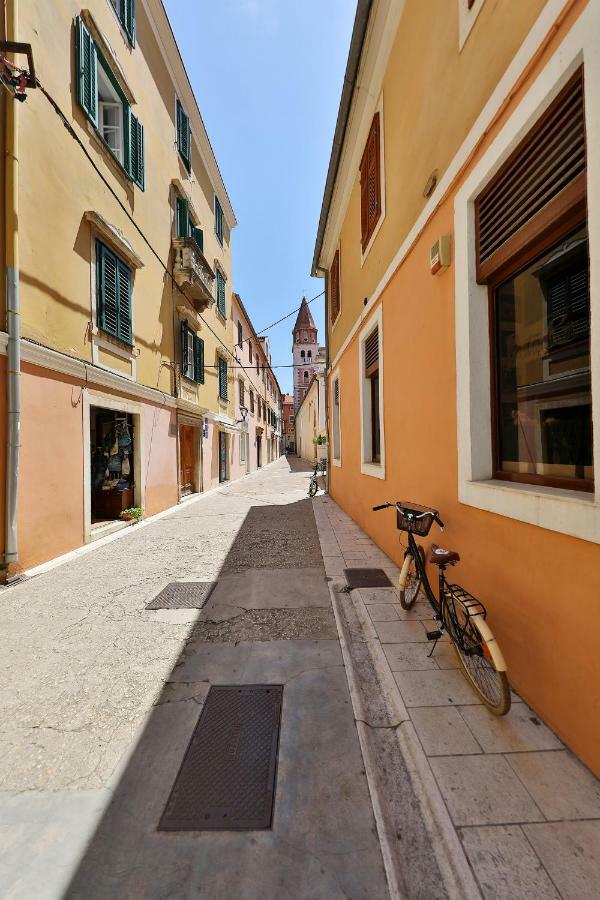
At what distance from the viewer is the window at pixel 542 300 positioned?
1.96 meters

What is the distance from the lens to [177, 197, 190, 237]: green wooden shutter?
10172mm

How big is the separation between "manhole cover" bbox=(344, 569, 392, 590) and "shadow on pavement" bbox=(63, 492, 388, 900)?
3.93 feet

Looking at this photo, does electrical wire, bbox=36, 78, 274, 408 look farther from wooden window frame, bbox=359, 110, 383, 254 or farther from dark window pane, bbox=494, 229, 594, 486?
dark window pane, bbox=494, 229, 594, 486

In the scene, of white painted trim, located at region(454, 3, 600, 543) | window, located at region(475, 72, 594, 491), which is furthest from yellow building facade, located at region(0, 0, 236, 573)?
window, located at region(475, 72, 594, 491)

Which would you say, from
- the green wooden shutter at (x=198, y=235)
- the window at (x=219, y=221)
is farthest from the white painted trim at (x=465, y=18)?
the window at (x=219, y=221)

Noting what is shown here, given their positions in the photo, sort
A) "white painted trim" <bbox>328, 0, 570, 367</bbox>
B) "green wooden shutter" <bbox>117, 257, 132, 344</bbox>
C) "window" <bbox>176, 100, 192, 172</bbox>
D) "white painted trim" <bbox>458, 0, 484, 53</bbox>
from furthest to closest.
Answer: "window" <bbox>176, 100, 192, 172</bbox>, "green wooden shutter" <bbox>117, 257, 132, 344</bbox>, "white painted trim" <bbox>458, 0, 484, 53</bbox>, "white painted trim" <bbox>328, 0, 570, 367</bbox>

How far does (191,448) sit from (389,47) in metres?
10.3

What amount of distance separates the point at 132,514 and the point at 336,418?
542cm

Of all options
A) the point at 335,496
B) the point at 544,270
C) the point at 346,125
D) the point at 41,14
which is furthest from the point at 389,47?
the point at 335,496

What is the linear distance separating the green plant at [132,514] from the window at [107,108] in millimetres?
6923

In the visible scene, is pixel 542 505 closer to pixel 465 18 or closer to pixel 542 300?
pixel 542 300

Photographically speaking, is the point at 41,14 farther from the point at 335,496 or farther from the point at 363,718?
the point at 335,496

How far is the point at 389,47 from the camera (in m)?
4.54

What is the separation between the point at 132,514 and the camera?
748 cm
